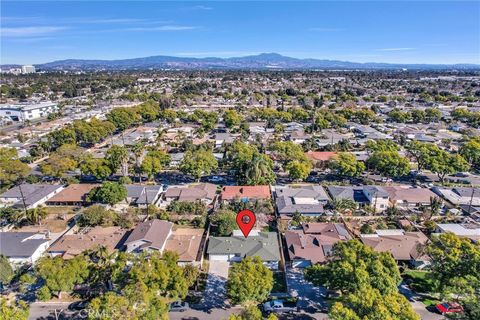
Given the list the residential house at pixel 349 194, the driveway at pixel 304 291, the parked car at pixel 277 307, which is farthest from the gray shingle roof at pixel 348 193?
the parked car at pixel 277 307

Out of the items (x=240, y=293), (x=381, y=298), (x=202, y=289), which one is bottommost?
(x=202, y=289)

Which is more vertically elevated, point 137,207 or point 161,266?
point 161,266

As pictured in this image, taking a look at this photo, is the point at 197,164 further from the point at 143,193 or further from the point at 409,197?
A: the point at 409,197

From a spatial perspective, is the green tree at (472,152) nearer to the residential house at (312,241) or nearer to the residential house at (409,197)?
the residential house at (409,197)

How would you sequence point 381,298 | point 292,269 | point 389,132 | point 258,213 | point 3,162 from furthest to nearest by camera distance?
point 389,132, point 3,162, point 258,213, point 292,269, point 381,298

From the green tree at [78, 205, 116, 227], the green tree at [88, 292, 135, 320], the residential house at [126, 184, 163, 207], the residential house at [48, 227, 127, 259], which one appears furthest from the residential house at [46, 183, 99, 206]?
the green tree at [88, 292, 135, 320]

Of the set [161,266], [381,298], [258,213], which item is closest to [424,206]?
[258,213]

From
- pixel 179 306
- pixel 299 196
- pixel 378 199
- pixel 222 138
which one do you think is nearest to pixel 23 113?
pixel 222 138

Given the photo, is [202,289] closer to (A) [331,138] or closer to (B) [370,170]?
A: (B) [370,170]
